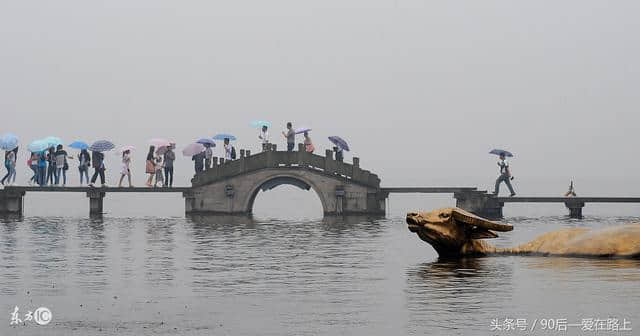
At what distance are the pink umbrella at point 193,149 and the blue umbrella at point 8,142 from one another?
26.3 feet

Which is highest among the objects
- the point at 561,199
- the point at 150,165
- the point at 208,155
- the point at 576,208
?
the point at 208,155

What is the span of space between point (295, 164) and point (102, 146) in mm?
9178

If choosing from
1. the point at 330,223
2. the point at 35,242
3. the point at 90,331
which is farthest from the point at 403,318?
the point at 330,223

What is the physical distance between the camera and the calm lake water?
1750 centimetres

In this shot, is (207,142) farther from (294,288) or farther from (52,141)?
(294,288)

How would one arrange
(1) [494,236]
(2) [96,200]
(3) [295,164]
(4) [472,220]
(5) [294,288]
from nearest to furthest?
1. (5) [294,288]
2. (4) [472,220]
3. (1) [494,236]
4. (3) [295,164]
5. (2) [96,200]

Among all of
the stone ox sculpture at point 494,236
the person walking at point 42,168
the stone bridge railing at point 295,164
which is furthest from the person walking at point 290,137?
the stone ox sculpture at point 494,236

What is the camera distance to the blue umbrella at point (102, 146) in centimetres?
5606

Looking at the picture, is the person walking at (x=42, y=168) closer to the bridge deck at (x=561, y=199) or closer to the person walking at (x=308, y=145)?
the person walking at (x=308, y=145)

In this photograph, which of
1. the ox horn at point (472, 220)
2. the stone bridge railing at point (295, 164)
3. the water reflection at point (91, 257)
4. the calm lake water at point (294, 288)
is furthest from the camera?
the stone bridge railing at point (295, 164)

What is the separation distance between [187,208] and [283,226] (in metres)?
8.42

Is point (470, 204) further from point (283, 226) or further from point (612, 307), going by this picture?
point (612, 307)

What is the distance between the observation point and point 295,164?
5575cm

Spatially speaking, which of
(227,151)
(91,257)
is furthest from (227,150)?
(91,257)
